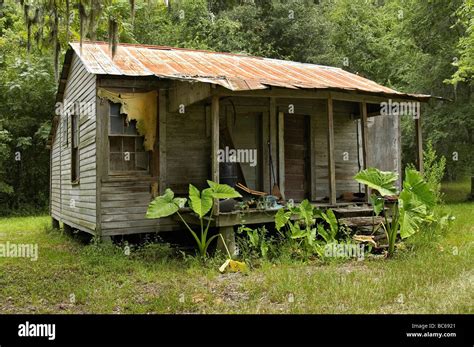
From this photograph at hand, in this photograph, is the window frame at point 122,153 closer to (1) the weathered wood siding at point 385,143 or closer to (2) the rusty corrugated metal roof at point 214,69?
(2) the rusty corrugated metal roof at point 214,69

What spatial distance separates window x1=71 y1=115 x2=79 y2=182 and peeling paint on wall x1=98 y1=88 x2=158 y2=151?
2388mm

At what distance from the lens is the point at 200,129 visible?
10750 millimetres

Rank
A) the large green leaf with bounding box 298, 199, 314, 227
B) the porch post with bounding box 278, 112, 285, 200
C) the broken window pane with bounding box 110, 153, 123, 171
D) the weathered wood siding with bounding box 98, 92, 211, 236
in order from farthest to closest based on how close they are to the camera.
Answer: the porch post with bounding box 278, 112, 285, 200 → the broken window pane with bounding box 110, 153, 123, 171 → the weathered wood siding with bounding box 98, 92, 211, 236 → the large green leaf with bounding box 298, 199, 314, 227

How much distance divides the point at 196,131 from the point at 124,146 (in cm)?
164

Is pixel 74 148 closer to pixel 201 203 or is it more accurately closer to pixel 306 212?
pixel 201 203

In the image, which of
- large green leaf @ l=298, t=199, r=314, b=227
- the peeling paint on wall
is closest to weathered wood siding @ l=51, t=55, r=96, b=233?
the peeling paint on wall

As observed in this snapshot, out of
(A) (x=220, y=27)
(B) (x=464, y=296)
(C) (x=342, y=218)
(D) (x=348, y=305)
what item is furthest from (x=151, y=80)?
(A) (x=220, y=27)

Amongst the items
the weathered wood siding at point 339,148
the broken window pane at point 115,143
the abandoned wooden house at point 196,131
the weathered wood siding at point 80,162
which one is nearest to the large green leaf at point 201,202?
the abandoned wooden house at point 196,131

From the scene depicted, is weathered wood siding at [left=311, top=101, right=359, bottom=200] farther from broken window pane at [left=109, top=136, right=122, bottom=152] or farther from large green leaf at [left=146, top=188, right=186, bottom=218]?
broken window pane at [left=109, top=136, right=122, bottom=152]

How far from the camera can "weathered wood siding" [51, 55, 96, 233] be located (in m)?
10.1

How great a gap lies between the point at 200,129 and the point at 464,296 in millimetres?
6639

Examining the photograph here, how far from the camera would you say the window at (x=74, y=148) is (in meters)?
11.8
